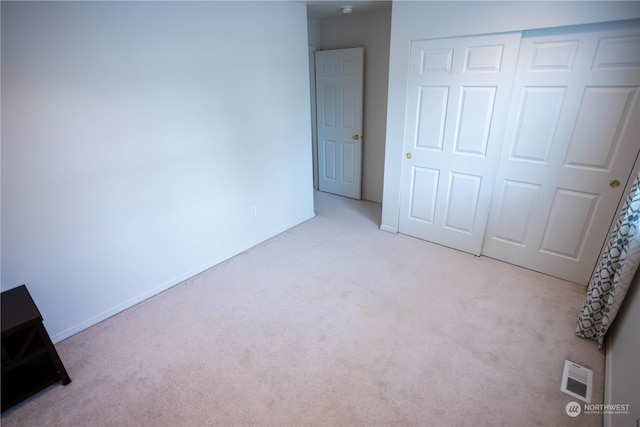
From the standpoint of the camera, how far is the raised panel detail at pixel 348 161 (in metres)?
4.41

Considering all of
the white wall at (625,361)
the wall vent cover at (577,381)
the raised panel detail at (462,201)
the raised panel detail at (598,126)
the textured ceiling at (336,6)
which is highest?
the textured ceiling at (336,6)

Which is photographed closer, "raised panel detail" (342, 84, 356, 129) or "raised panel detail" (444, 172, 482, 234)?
"raised panel detail" (444, 172, 482, 234)

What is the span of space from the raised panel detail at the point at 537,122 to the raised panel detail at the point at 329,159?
2475mm

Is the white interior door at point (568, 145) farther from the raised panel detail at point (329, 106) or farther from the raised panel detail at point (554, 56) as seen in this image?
the raised panel detail at point (329, 106)

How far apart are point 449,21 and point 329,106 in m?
2.03

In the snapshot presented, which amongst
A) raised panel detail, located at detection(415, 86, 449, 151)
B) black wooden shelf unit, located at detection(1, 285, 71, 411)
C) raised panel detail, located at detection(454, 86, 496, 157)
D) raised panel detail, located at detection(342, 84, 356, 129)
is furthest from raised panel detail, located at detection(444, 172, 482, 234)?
black wooden shelf unit, located at detection(1, 285, 71, 411)

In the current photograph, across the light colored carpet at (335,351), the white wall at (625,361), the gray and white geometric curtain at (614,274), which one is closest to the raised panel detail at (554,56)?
the gray and white geometric curtain at (614,274)

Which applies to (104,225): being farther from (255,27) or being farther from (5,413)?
(255,27)

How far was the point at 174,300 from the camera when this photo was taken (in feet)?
8.39

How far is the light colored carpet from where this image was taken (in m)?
1.68

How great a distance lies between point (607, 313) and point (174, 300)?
2.99 metres

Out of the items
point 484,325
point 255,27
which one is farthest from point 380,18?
point 484,325

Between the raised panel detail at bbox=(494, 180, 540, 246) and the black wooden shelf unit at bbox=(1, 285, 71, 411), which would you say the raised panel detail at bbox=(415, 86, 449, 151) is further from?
the black wooden shelf unit at bbox=(1, 285, 71, 411)

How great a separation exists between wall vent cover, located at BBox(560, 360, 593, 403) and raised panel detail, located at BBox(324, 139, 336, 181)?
3.48 m
